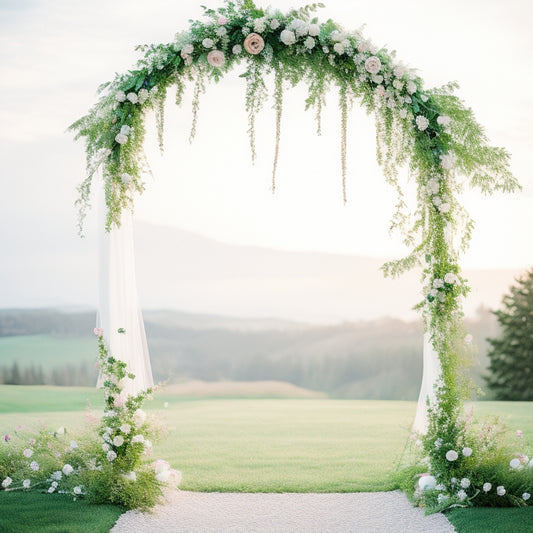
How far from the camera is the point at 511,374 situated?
1488 cm

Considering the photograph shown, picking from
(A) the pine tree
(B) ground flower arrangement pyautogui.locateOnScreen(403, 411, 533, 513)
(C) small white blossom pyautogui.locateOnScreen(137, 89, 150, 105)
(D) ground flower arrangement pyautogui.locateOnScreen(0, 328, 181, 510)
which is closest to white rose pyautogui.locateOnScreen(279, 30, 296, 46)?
(C) small white blossom pyautogui.locateOnScreen(137, 89, 150, 105)

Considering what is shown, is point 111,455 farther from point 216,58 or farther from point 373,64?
point 373,64

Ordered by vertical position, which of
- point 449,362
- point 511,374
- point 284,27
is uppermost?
point 284,27

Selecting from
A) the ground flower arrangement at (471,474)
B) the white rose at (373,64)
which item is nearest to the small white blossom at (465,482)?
the ground flower arrangement at (471,474)

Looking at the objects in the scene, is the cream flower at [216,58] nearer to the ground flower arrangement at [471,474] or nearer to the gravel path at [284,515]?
the ground flower arrangement at [471,474]

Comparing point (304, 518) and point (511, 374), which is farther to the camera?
point (511, 374)

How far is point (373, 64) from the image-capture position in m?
4.92

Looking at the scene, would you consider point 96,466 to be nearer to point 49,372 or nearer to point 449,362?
point 449,362

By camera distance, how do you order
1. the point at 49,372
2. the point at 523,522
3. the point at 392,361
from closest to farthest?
1. the point at 523,522
2. the point at 49,372
3. the point at 392,361

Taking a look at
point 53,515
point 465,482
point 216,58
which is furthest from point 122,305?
point 465,482

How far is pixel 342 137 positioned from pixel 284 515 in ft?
9.97

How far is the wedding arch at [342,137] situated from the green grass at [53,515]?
931 millimetres

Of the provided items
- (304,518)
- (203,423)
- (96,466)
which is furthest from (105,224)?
(203,423)

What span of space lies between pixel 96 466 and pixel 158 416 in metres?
0.61
